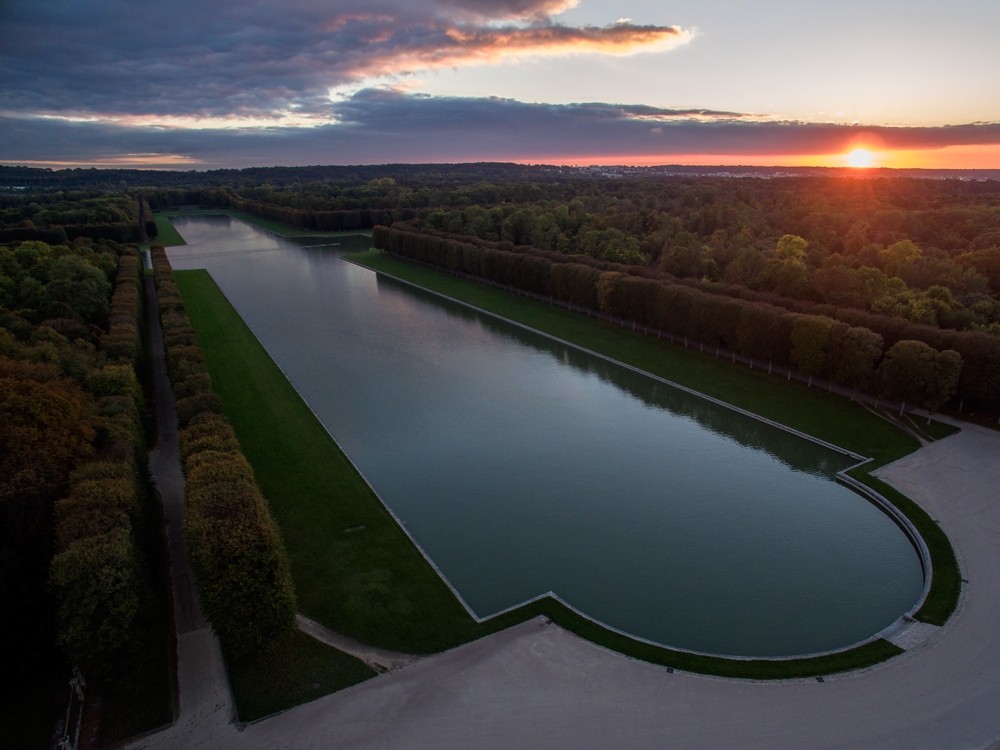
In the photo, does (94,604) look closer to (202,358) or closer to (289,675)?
(289,675)

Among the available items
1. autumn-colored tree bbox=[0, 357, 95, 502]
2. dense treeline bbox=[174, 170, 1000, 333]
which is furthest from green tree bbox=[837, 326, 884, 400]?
autumn-colored tree bbox=[0, 357, 95, 502]

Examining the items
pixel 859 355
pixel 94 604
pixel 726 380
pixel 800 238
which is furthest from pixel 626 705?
pixel 800 238

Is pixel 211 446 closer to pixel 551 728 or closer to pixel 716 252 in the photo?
pixel 551 728

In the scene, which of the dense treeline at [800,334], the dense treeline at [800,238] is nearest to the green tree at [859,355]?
the dense treeline at [800,334]

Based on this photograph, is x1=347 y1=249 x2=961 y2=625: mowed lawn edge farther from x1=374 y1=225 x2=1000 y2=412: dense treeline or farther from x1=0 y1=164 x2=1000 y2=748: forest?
Answer: x1=0 y1=164 x2=1000 y2=748: forest

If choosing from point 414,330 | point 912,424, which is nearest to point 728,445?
point 912,424
